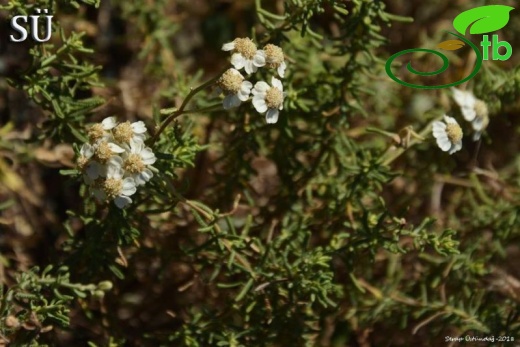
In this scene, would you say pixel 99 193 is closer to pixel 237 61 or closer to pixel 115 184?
pixel 115 184

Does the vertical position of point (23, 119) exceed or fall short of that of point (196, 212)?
it falls short

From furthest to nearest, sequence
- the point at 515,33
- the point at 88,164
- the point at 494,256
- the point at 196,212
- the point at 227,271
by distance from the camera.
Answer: the point at 515,33 → the point at 494,256 → the point at 227,271 → the point at 196,212 → the point at 88,164

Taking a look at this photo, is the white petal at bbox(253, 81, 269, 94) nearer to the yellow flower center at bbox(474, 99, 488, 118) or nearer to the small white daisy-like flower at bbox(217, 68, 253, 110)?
the small white daisy-like flower at bbox(217, 68, 253, 110)

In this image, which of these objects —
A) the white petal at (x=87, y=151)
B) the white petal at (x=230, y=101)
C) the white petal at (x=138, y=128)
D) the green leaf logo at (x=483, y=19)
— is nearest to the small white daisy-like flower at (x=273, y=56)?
the white petal at (x=230, y=101)

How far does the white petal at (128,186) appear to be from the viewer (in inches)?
61.7

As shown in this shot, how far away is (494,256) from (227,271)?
2.60ft

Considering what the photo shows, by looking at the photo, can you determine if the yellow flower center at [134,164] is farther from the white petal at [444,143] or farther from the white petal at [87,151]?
the white petal at [444,143]

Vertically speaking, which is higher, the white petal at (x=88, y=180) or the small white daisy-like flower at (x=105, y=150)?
the small white daisy-like flower at (x=105, y=150)

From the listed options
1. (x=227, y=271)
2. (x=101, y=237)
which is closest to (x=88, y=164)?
(x=101, y=237)

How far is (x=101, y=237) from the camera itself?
71.1 inches

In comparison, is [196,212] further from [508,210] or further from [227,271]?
[508,210]

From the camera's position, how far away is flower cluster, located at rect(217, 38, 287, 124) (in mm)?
1575

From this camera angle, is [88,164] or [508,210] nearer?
[88,164]

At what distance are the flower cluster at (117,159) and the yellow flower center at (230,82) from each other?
0.57 feet
